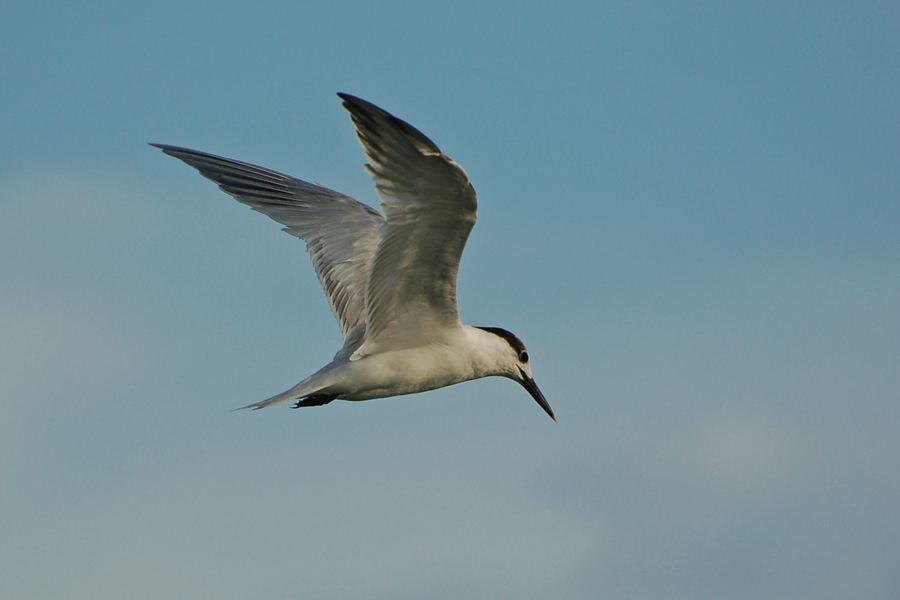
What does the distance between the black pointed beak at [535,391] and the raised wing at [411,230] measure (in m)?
1.31

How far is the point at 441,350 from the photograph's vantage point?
290 inches

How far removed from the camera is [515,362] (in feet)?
26.5

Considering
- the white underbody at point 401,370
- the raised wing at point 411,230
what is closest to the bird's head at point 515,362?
the white underbody at point 401,370

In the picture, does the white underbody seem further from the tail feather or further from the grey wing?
the grey wing

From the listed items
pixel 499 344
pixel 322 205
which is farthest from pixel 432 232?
pixel 322 205

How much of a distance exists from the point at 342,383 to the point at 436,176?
2219 mm

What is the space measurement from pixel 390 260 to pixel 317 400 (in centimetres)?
157

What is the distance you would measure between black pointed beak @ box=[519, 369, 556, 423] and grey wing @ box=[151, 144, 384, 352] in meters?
1.65

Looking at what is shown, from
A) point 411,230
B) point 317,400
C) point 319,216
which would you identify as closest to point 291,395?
point 317,400

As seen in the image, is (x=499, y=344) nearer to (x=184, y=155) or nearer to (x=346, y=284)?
(x=346, y=284)

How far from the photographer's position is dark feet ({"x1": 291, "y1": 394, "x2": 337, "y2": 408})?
7344mm

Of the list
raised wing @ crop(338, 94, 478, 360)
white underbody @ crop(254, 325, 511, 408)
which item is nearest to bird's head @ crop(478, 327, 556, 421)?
white underbody @ crop(254, 325, 511, 408)

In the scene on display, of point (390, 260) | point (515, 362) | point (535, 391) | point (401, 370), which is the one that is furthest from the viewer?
point (535, 391)

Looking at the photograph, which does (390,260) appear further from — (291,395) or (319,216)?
(319,216)
